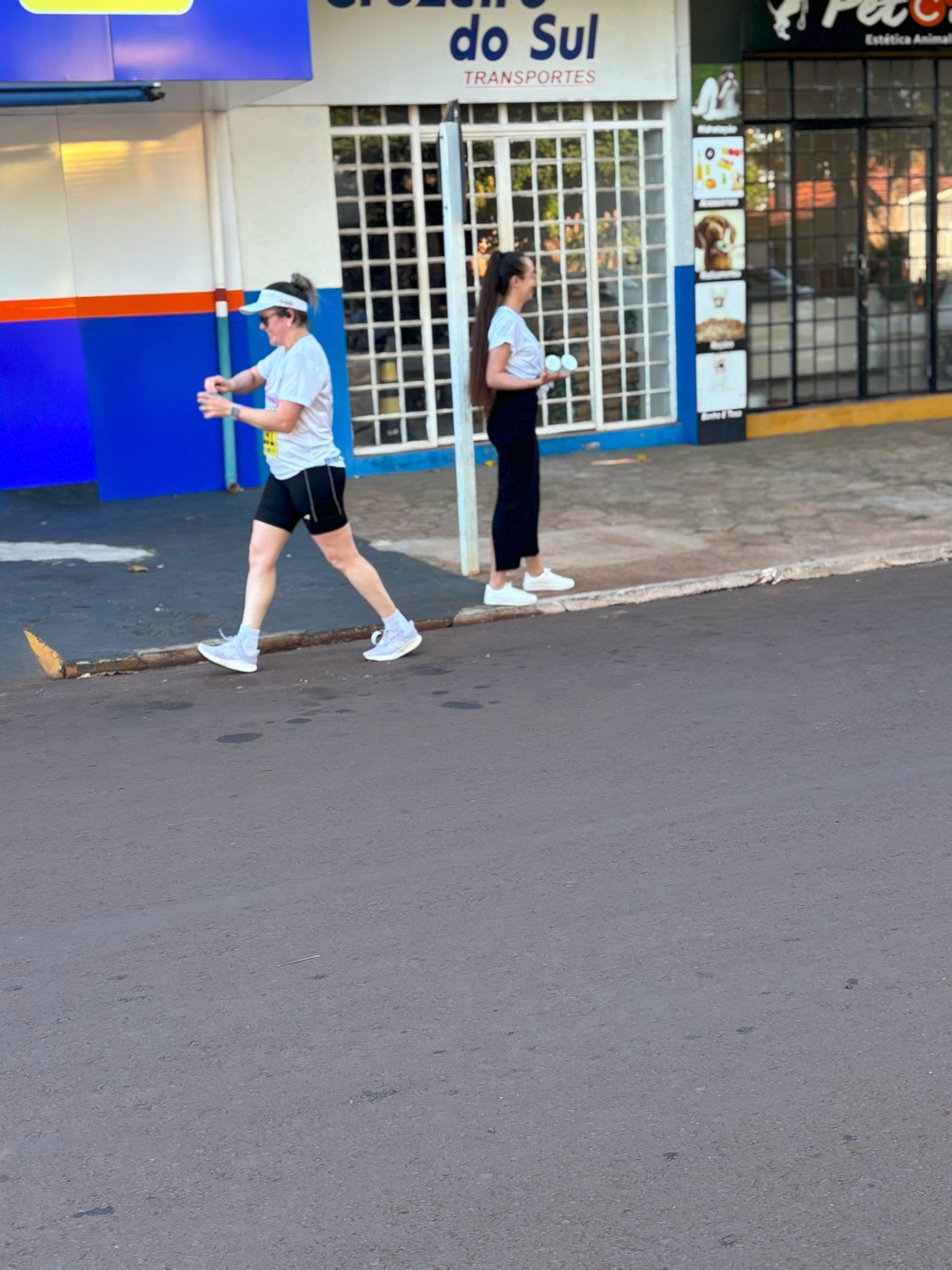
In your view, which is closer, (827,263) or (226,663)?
(226,663)

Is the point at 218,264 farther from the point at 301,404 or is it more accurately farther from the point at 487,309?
the point at 301,404

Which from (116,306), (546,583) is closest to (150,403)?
(116,306)

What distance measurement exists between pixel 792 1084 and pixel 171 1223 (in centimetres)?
136

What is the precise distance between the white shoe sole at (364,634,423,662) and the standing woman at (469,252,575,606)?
3.34ft

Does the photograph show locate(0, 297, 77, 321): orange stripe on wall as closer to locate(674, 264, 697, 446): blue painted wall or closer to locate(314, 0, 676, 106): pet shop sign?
locate(314, 0, 676, 106): pet shop sign

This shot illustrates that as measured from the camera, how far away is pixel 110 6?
1009 cm

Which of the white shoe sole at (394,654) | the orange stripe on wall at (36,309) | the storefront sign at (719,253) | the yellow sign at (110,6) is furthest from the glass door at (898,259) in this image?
the white shoe sole at (394,654)

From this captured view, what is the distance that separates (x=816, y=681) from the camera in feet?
22.2

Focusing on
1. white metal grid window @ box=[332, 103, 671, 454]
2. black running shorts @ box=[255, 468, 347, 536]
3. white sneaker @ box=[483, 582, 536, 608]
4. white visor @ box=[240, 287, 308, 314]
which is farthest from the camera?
white metal grid window @ box=[332, 103, 671, 454]

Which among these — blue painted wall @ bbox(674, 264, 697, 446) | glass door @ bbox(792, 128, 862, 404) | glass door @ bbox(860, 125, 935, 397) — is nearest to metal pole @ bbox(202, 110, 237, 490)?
blue painted wall @ bbox(674, 264, 697, 446)

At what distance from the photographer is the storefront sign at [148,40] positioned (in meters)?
9.93

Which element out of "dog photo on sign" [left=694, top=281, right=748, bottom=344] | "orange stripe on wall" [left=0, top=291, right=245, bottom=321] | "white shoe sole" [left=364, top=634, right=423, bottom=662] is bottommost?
"white shoe sole" [left=364, top=634, right=423, bottom=662]

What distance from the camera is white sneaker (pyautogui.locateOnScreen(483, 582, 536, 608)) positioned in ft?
27.8

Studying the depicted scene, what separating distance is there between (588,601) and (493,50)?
6.44 meters
